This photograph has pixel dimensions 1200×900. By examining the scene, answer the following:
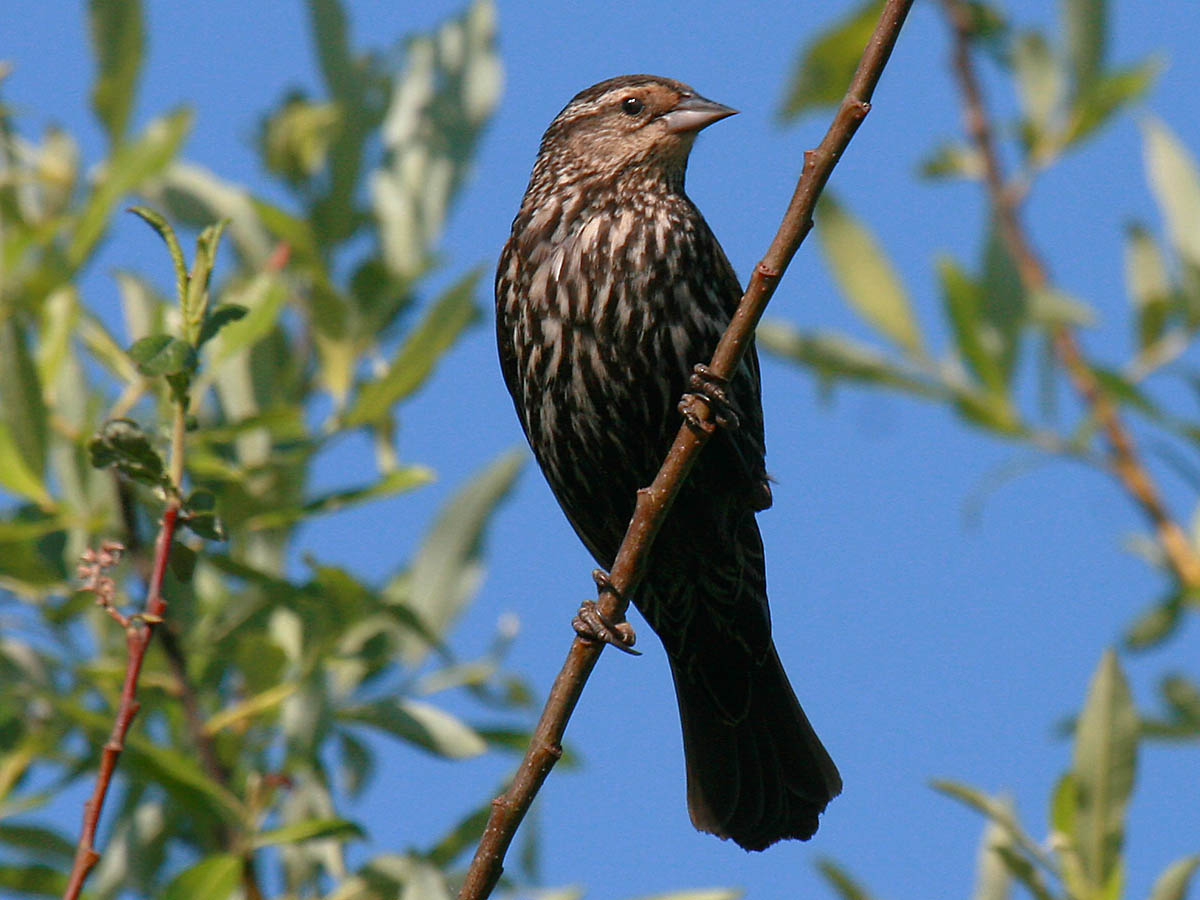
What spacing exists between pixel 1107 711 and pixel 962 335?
1.13m

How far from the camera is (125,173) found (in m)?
3.42

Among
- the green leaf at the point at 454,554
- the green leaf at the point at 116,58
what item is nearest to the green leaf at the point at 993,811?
the green leaf at the point at 454,554

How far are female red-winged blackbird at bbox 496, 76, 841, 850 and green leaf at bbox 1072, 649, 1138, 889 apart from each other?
903mm

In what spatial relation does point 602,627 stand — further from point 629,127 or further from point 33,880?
point 629,127

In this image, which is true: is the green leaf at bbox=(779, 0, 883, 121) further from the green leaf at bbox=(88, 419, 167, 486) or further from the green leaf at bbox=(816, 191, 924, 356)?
the green leaf at bbox=(88, 419, 167, 486)

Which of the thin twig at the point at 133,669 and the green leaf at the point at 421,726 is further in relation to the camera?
the green leaf at the point at 421,726

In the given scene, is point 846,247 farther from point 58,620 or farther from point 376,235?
point 58,620

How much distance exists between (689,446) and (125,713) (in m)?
0.91

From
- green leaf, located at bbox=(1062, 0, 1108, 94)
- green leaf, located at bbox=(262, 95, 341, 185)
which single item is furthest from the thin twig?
green leaf, located at bbox=(1062, 0, 1108, 94)

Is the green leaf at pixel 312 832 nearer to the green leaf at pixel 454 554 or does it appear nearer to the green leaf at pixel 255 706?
the green leaf at pixel 255 706

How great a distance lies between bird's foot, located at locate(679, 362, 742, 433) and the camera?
8.37 feet

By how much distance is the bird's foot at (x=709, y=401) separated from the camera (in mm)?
2551

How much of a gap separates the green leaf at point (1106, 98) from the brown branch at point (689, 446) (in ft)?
6.24

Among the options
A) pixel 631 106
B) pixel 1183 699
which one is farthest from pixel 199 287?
pixel 1183 699
